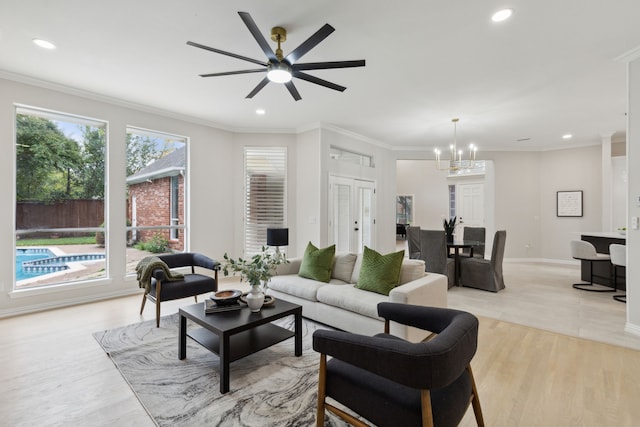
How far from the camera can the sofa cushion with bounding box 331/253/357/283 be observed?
369 cm

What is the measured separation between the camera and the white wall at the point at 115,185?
3.62 meters

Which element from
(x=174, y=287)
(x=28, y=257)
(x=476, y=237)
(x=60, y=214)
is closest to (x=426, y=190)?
(x=476, y=237)

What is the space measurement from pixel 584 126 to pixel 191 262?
24.5 ft

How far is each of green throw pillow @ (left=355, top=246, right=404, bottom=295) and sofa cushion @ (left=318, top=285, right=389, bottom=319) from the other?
7 cm

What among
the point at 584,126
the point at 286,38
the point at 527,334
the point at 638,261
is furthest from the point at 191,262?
the point at 584,126

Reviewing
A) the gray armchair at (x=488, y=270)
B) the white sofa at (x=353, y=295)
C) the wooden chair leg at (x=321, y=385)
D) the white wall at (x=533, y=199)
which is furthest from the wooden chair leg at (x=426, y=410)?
the white wall at (x=533, y=199)

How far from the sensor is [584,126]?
568 centimetres

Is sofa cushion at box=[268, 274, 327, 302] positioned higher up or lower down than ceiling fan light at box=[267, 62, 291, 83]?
lower down

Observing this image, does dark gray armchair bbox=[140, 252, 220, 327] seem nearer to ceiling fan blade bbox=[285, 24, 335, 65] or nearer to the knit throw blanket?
the knit throw blanket

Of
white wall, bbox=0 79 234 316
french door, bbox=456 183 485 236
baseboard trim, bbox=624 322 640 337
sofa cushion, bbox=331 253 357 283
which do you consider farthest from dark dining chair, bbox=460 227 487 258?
white wall, bbox=0 79 234 316

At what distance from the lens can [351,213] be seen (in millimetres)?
6395

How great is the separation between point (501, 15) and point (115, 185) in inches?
201

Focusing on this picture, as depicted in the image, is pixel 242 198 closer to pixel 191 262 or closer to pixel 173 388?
pixel 191 262

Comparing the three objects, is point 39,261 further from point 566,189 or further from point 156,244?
point 566,189
